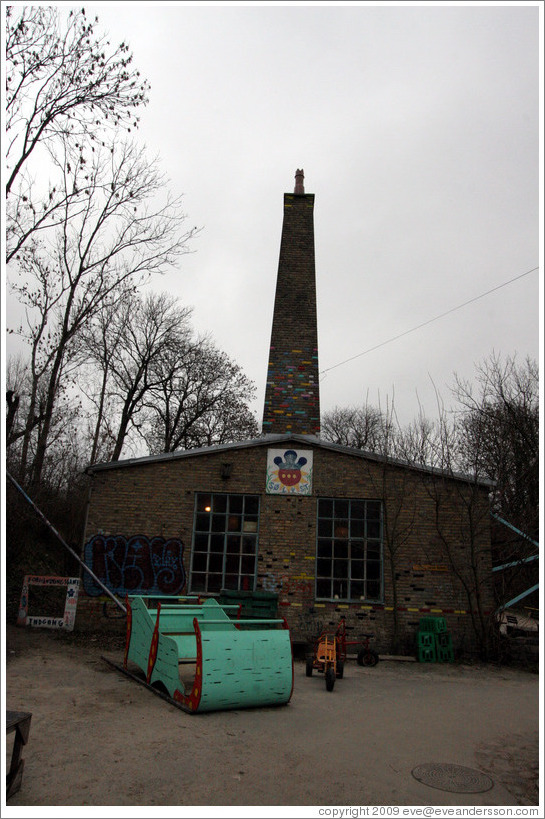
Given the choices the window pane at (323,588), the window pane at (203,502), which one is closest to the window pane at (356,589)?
the window pane at (323,588)

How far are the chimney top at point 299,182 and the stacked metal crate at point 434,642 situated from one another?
38.9 feet

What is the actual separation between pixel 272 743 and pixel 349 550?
20.9 feet

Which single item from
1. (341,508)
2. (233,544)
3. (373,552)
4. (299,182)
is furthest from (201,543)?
(299,182)

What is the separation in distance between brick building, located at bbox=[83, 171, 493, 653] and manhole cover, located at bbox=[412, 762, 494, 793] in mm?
6171

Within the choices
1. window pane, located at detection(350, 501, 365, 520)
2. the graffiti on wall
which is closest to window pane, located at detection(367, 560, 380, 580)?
window pane, located at detection(350, 501, 365, 520)

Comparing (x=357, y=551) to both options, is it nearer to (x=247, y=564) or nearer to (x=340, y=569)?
(x=340, y=569)

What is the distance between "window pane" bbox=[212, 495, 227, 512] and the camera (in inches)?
Answer: 460

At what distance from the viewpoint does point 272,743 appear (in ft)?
17.5

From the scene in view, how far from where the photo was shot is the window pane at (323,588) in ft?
37.0

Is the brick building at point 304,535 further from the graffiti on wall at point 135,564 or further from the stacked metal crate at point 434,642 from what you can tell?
the stacked metal crate at point 434,642

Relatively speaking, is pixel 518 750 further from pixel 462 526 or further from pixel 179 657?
pixel 462 526

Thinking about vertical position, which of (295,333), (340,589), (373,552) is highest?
(295,333)

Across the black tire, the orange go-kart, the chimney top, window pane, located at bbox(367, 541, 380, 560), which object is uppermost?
the chimney top

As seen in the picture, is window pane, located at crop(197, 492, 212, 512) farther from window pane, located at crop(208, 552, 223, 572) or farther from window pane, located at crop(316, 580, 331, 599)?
window pane, located at crop(316, 580, 331, 599)
